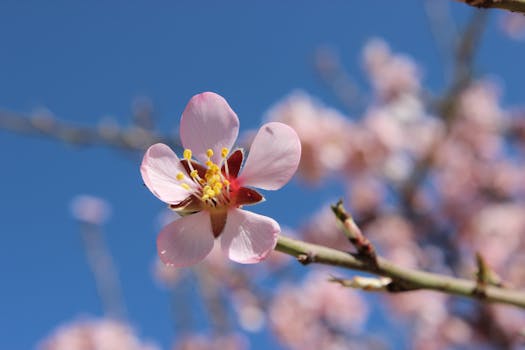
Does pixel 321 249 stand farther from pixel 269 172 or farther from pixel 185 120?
pixel 185 120

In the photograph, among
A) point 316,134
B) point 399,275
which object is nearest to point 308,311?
point 316,134

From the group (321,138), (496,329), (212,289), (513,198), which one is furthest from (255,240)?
(513,198)

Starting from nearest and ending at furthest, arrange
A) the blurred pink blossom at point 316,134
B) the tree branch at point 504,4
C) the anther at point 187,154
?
the tree branch at point 504,4, the anther at point 187,154, the blurred pink blossom at point 316,134

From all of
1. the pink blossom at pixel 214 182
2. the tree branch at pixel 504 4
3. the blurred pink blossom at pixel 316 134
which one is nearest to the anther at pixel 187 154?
the pink blossom at pixel 214 182

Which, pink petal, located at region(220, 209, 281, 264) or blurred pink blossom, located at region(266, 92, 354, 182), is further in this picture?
blurred pink blossom, located at region(266, 92, 354, 182)

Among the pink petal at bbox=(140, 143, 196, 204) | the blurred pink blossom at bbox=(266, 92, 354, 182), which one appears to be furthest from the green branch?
the blurred pink blossom at bbox=(266, 92, 354, 182)

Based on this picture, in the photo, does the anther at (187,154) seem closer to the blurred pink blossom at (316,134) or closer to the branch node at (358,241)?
the branch node at (358,241)

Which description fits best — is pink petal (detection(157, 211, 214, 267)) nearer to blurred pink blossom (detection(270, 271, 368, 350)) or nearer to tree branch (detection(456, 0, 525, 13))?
tree branch (detection(456, 0, 525, 13))
